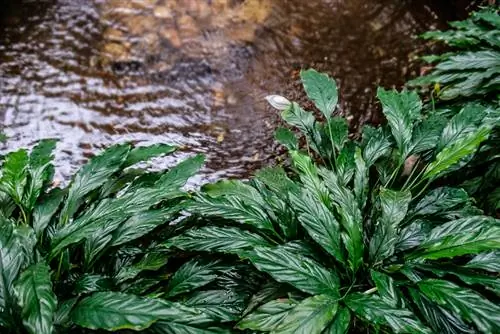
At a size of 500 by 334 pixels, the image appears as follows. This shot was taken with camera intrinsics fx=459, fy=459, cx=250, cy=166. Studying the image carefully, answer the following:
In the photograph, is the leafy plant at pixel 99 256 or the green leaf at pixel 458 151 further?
the green leaf at pixel 458 151

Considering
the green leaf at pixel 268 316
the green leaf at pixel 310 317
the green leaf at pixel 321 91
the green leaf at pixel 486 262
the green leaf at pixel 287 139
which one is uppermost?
the green leaf at pixel 321 91

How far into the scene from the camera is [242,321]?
1614mm

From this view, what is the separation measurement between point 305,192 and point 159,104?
2.29 m

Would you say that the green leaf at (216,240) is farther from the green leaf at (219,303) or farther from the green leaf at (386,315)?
the green leaf at (386,315)

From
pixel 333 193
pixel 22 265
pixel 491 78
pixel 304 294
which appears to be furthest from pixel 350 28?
pixel 22 265

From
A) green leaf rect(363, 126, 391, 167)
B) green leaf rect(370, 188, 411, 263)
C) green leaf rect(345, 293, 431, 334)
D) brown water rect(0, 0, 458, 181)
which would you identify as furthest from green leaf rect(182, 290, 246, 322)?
brown water rect(0, 0, 458, 181)

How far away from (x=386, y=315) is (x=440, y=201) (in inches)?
29.1

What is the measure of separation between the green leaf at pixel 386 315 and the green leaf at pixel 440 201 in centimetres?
59

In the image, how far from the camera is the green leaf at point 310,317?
150 cm

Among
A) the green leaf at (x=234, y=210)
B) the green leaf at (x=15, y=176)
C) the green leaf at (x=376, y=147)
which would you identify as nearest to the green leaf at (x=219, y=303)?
the green leaf at (x=234, y=210)

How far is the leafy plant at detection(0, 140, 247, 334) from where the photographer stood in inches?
57.4

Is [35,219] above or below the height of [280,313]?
above

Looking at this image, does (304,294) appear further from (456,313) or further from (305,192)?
(456,313)

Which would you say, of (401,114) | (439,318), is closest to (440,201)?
(401,114)
